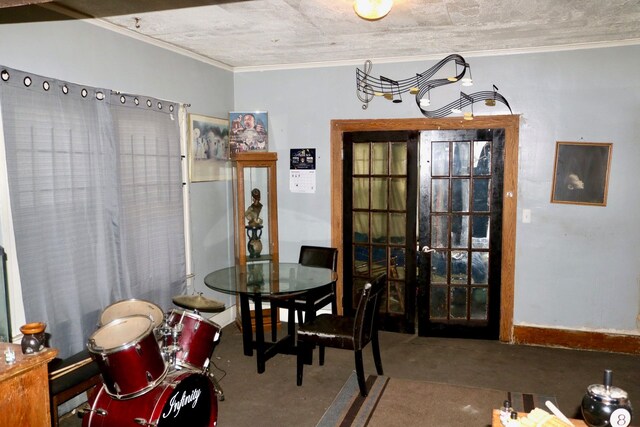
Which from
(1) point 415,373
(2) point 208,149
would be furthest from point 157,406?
(2) point 208,149

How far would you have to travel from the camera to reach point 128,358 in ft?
7.94

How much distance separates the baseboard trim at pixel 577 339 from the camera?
4.20 meters

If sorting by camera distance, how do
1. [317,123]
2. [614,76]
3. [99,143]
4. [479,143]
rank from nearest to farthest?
[99,143]
[614,76]
[479,143]
[317,123]

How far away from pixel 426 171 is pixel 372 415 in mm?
2264

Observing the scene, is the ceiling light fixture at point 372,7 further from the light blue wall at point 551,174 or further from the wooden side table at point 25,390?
the wooden side table at point 25,390

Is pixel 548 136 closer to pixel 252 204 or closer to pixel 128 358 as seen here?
pixel 252 204

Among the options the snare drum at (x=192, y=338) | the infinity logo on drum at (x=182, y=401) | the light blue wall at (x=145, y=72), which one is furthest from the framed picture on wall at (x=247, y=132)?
the infinity logo on drum at (x=182, y=401)

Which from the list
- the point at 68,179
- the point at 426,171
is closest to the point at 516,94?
the point at 426,171

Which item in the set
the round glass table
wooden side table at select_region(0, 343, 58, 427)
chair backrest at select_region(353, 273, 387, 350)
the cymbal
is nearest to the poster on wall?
the round glass table

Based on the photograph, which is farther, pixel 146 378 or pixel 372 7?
pixel 372 7

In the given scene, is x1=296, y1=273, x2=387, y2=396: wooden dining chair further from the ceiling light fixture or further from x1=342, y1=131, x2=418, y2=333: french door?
the ceiling light fixture

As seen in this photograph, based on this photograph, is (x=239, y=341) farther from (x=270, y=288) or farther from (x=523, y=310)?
(x=523, y=310)

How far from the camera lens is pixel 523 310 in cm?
446

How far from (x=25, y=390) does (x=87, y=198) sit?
1.56 meters
